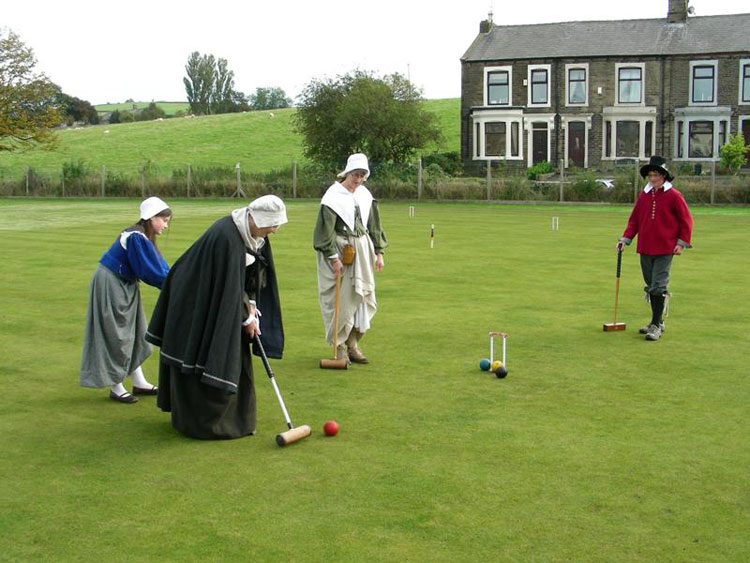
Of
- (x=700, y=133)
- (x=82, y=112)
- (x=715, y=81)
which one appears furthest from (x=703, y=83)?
(x=82, y=112)

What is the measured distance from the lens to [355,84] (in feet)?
170

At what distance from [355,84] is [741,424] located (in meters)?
45.6

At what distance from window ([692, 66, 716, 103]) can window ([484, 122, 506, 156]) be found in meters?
10.5

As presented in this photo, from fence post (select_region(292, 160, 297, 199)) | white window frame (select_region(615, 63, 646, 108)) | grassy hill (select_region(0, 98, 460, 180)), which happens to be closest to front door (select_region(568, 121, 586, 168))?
white window frame (select_region(615, 63, 646, 108))

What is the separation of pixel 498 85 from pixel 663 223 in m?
45.8

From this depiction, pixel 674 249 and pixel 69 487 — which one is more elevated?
pixel 674 249

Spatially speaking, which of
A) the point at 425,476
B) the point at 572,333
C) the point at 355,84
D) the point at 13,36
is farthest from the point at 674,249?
the point at 13,36

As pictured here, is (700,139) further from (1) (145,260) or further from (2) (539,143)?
(1) (145,260)

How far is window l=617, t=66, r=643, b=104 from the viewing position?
54.3m

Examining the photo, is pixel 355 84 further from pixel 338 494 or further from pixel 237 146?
pixel 338 494

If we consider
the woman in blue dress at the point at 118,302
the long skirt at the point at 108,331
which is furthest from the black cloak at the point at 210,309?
A: the long skirt at the point at 108,331

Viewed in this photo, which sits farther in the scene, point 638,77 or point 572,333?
point 638,77

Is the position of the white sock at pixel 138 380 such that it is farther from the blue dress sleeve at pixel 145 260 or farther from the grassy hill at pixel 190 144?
the grassy hill at pixel 190 144

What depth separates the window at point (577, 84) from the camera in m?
55.1
